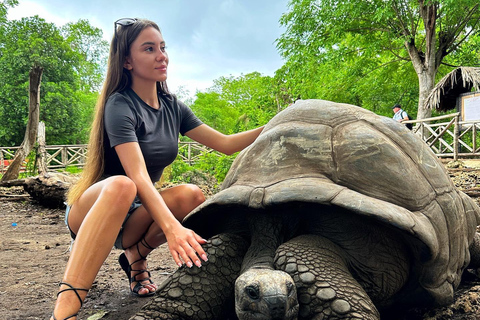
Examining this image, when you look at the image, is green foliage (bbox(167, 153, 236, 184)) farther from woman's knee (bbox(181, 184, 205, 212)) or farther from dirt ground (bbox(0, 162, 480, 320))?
woman's knee (bbox(181, 184, 205, 212))

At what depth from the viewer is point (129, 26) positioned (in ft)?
7.34

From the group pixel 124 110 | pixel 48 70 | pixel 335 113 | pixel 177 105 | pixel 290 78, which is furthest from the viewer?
pixel 48 70

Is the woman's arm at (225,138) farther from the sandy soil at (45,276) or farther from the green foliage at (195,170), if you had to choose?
the green foliage at (195,170)

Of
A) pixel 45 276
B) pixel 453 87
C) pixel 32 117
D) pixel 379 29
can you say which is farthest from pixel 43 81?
pixel 45 276

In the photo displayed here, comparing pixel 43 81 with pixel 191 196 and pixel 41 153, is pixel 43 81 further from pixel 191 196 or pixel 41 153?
pixel 191 196

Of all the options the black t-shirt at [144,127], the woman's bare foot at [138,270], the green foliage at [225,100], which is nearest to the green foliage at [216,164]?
the black t-shirt at [144,127]

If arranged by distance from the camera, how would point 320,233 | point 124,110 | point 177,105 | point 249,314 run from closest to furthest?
point 249,314, point 320,233, point 124,110, point 177,105

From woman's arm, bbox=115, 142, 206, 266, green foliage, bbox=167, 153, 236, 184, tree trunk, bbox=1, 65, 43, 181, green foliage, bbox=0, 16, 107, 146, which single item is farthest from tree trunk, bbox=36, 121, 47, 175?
green foliage, bbox=0, 16, 107, 146

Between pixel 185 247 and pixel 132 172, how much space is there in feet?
1.68

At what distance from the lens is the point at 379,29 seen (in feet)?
52.0

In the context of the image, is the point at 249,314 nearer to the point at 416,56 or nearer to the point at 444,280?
the point at 444,280

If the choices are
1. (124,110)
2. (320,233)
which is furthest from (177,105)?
(320,233)

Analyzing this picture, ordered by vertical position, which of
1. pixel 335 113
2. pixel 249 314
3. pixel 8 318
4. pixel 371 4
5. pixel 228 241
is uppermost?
pixel 371 4

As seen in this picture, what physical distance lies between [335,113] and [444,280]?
94 cm
